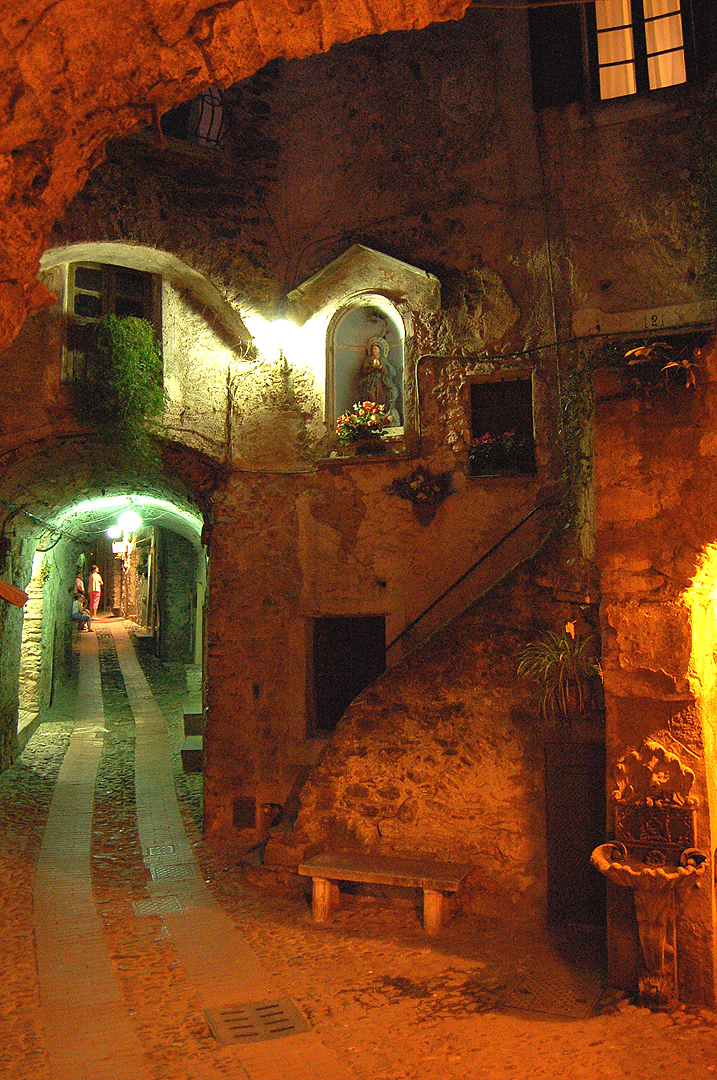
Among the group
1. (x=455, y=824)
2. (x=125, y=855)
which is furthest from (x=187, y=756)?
(x=455, y=824)

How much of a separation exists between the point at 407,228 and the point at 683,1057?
872 centimetres

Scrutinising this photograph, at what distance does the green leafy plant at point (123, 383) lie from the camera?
9.38 meters

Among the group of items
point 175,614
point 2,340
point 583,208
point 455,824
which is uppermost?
point 583,208

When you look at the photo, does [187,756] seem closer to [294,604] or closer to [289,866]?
[294,604]

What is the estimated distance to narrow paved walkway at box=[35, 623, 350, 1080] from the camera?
452cm

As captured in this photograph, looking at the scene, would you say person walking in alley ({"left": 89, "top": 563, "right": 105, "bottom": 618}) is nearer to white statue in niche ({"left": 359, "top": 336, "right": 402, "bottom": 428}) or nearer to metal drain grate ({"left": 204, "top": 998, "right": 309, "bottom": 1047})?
white statue in niche ({"left": 359, "top": 336, "right": 402, "bottom": 428})

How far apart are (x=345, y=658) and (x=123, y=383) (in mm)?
4477

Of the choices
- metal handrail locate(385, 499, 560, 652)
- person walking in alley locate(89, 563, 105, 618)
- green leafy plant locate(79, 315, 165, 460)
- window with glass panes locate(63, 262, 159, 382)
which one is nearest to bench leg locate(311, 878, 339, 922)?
metal handrail locate(385, 499, 560, 652)

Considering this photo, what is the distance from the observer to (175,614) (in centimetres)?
2019

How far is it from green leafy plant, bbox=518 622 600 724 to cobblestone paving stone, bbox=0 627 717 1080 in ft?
6.05

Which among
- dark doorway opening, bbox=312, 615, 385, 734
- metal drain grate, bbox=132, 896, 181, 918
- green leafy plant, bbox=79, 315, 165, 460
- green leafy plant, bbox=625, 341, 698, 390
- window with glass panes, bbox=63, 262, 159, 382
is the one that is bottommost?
metal drain grate, bbox=132, 896, 181, 918

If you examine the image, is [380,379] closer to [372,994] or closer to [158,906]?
[158,906]

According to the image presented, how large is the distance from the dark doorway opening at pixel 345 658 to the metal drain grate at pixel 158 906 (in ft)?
10.5

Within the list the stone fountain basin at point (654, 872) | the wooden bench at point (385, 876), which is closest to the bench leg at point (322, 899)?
the wooden bench at point (385, 876)
